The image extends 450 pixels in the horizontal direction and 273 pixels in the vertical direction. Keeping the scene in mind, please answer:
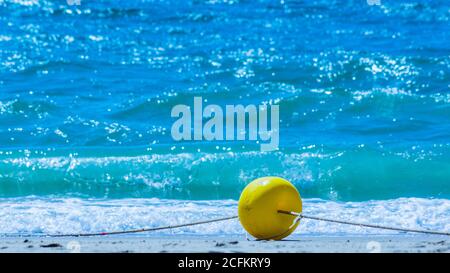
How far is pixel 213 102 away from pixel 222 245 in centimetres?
677

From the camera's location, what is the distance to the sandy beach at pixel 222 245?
507 centimetres

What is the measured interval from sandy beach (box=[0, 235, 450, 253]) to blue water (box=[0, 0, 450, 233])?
844 mm

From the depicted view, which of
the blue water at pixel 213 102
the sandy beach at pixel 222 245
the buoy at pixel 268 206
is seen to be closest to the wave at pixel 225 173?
the blue water at pixel 213 102

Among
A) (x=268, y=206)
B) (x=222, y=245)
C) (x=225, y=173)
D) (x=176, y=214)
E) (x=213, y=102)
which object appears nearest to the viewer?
(x=268, y=206)

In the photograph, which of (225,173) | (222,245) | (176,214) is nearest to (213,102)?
(225,173)

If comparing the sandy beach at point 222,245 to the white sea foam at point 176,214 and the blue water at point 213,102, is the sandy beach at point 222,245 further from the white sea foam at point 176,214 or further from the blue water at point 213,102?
the blue water at point 213,102

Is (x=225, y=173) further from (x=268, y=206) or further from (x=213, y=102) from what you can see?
(x=268, y=206)

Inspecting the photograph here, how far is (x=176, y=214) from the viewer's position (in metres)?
7.28

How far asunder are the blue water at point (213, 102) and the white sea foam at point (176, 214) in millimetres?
25

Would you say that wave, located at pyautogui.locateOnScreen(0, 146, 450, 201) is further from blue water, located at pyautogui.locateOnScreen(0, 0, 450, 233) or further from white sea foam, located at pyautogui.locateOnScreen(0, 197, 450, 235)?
white sea foam, located at pyautogui.locateOnScreen(0, 197, 450, 235)

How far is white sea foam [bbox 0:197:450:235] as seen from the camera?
263 inches
